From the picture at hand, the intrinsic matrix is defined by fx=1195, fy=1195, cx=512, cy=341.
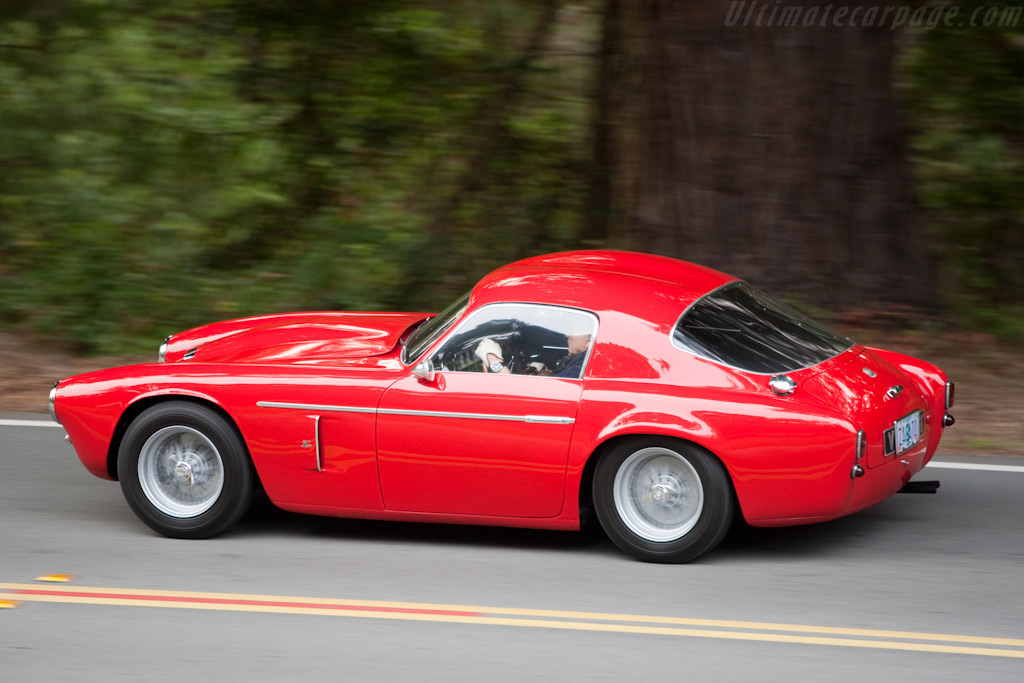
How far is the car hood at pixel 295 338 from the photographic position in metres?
6.29

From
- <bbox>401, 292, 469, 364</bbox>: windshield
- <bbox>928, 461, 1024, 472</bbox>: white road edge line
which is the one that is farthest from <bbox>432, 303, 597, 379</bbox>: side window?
<bbox>928, 461, 1024, 472</bbox>: white road edge line

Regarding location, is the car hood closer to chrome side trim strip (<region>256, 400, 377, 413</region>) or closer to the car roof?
chrome side trim strip (<region>256, 400, 377, 413</region>)

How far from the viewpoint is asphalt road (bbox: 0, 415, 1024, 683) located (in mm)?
4605

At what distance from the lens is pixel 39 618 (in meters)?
5.09

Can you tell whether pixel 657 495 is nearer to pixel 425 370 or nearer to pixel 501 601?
pixel 501 601

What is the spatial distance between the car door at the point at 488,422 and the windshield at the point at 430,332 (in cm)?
12

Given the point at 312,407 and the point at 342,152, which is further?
the point at 342,152

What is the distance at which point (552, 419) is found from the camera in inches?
219

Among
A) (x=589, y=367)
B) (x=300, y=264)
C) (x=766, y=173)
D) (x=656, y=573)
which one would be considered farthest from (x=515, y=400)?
(x=300, y=264)

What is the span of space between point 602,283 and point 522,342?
1.69 ft

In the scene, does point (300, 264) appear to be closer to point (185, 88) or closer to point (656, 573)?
point (185, 88)

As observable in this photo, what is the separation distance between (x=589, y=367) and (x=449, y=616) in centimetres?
135

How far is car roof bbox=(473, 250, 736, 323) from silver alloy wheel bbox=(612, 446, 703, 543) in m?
0.69

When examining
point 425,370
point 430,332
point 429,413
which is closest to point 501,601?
point 429,413
